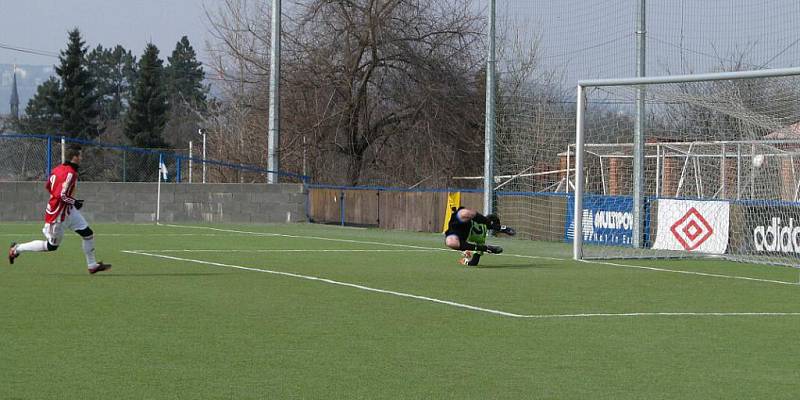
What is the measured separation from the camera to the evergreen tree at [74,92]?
103m

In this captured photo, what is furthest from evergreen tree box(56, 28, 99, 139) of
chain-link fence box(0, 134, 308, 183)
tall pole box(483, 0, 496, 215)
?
tall pole box(483, 0, 496, 215)

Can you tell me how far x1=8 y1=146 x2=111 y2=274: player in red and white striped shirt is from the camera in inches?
663

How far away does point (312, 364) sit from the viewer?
9477mm

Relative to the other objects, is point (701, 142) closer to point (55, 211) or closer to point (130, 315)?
point (55, 211)

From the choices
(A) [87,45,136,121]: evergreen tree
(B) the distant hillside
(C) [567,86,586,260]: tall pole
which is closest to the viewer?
(C) [567,86,586,260]: tall pole

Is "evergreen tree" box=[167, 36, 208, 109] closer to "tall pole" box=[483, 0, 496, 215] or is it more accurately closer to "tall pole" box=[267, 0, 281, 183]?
"tall pole" box=[267, 0, 281, 183]

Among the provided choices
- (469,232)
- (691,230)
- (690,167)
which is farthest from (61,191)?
(690,167)

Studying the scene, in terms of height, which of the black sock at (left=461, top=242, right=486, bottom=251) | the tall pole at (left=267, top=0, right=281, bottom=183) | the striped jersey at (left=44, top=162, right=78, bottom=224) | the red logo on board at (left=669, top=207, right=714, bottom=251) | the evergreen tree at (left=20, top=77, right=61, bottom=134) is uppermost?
the evergreen tree at (left=20, top=77, right=61, bottom=134)

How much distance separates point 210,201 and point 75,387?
30.9 m

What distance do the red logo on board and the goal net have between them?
23 millimetres

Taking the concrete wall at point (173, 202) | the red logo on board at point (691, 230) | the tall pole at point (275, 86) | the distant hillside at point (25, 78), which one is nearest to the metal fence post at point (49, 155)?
the concrete wall at point (173, 202)

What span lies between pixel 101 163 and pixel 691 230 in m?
29.0

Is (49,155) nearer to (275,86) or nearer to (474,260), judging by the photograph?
(275,86)

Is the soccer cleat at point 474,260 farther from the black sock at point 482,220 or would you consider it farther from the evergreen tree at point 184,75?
the evergreen tree at point 184,75
